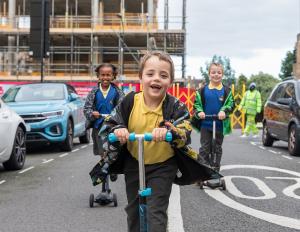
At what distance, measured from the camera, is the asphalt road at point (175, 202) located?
5676mm

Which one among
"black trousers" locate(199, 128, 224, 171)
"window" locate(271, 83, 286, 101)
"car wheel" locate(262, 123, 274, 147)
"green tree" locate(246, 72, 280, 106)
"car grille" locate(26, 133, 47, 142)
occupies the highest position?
"green tree" locate(246, 72, 280, 106)

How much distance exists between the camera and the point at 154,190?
3.86m

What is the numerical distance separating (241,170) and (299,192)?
7.02 feet

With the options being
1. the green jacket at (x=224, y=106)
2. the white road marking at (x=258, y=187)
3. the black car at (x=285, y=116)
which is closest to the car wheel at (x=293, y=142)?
the black car at (x=285, y=116)

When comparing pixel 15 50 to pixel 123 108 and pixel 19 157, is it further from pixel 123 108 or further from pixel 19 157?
pixel 123 108

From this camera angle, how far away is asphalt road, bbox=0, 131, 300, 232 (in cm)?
568

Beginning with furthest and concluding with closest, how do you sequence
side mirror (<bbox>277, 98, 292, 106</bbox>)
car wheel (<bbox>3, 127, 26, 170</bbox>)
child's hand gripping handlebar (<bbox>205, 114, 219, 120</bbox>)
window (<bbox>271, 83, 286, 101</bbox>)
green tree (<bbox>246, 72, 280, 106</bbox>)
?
green tree (<bbox>246, 72, 280, 106</bbox>) → window (<bbox>271, 83, 286, 101</bbox>) → side mirror (<bbox>277, 98, 292, 106</bbox>) → car wheel (<bbox>3, 127, 26, 170</bbox>) → child's hand gripping handlebar (<bbox>205, 114, 219, 120</bbox>)

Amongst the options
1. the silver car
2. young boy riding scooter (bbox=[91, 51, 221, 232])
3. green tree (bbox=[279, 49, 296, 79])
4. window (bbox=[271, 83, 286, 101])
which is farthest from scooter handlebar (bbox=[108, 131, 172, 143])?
green tree (bbox=[279, 49, 296, 79])

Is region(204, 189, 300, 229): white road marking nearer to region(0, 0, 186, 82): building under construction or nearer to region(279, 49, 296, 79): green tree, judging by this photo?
region(0, 0, 186, 82): building under construction

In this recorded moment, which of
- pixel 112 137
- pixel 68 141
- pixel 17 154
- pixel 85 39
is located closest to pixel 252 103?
pixel 68 141

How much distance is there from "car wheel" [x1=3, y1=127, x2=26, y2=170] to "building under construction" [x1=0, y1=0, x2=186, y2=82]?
1589 inches

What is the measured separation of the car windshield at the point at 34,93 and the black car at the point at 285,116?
5.18 meters

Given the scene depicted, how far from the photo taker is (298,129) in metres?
12.3

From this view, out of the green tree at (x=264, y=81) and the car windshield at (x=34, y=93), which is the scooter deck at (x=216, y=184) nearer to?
the car windshield at (x=34, y=93)
